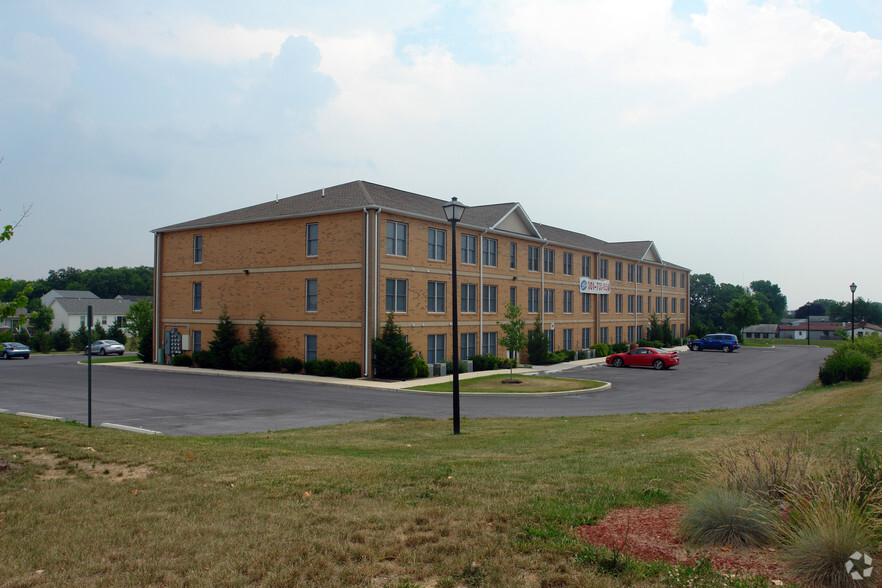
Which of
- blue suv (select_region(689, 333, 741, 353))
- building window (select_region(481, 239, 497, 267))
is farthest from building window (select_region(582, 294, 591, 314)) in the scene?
blue suv (select_region(689, 333, 741, 353))

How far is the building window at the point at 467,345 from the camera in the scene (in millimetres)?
35812

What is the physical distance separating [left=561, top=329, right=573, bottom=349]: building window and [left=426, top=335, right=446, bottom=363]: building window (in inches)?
606

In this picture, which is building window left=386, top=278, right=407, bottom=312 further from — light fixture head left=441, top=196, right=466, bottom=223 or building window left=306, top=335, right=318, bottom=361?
light fixture head left=441, top=196, right=466, bottom=223

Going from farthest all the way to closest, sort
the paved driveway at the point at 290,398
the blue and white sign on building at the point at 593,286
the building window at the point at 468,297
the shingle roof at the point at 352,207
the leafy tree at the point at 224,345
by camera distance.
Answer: the blue and white sign on building at the point at 593,286
the building window at the point at 468,297
the leafy tree at the point at 224,345
the shingle roof at the point at 352,207
the paved driveway at the point at 290,398

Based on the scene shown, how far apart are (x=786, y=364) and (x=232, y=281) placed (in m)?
38.0

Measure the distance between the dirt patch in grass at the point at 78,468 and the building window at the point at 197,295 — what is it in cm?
3076

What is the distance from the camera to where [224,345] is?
35.7 meters

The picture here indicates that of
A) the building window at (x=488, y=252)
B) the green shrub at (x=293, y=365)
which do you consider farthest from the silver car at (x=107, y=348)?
the building window at (x=488, y=252)

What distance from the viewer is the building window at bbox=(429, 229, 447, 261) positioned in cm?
3434

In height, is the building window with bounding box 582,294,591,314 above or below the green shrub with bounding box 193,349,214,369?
above

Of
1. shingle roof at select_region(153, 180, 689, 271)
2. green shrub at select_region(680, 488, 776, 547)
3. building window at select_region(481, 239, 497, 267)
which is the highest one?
shingle roof at select_region(153, 180, 689, 271)

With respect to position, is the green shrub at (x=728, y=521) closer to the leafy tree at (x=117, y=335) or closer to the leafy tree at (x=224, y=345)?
the leafy tree at (x=224, y=345)

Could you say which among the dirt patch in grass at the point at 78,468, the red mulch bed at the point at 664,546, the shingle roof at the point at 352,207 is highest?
the shingle roof at the point at 352,207

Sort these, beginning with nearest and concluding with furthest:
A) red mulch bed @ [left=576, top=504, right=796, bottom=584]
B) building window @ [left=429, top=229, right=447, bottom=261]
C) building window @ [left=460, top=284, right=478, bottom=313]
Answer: red mulch bed @ [left=576, top=504, right=796, bottom=584] < building window @ [left=429, top=229, right=447, bottom=261] < building window @ [left=460, top=284, right=478, bottom=313]
